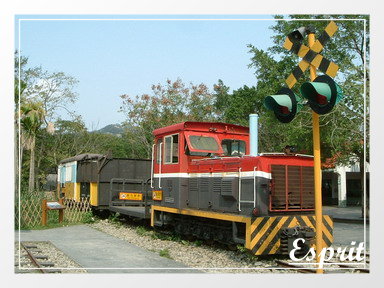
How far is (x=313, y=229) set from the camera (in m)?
8.53

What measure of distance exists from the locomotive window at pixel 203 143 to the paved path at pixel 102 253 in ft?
8.83

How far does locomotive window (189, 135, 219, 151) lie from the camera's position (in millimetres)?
10445

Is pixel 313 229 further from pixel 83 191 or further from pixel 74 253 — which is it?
pixel 83 191

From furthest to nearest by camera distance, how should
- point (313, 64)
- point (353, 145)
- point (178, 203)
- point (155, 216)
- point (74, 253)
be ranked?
point (353, 145) → point (155, 216) → point (178, 203) → point (74, 253) → point (313, 64)

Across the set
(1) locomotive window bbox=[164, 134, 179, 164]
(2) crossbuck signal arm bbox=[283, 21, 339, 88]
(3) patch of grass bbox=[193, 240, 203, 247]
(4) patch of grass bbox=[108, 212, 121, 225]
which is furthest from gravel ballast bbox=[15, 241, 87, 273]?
(4) patch of grass bbox=[108, 212, 121, 225]

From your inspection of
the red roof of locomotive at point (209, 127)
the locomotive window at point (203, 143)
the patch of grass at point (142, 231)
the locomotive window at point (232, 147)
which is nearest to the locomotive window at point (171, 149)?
the red roof of locomotive at point (209, 127)

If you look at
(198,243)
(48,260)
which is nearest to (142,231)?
(198,243)

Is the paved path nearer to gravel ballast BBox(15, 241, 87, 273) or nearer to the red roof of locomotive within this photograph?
gravel ballast BBox(15, 241, 87, 273)

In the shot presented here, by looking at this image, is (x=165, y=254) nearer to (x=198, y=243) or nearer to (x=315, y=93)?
(x=198, y=243)

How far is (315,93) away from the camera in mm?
5613

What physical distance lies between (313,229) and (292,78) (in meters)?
3.57

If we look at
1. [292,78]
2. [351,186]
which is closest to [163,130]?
[292,78]

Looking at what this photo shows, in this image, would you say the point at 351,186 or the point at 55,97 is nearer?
the point at 55,97

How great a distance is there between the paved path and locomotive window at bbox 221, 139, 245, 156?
9.92 feet
